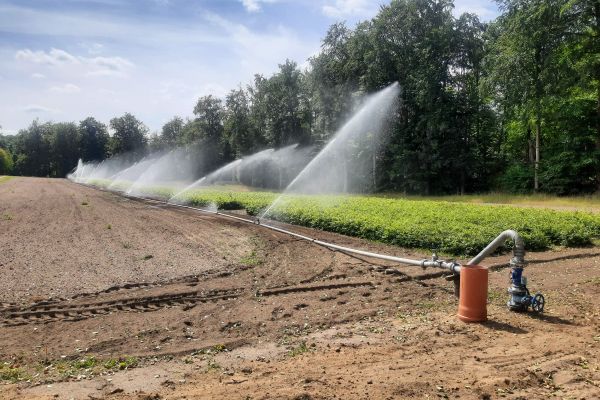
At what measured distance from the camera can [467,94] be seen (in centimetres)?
3794

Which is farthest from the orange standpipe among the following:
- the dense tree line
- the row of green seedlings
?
the dense tree line

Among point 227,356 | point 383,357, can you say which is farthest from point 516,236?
point 227,356

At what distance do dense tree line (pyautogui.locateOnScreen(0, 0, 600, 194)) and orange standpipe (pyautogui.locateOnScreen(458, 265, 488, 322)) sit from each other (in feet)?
84.6

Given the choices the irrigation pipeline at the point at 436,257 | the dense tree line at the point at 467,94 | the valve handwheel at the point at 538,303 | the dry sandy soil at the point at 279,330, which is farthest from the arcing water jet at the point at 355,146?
the valve handwheel at the point at 538,303

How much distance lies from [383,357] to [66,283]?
21.3ft

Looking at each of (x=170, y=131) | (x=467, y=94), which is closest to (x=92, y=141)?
(x=170, y=131)

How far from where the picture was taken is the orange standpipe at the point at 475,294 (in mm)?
6211

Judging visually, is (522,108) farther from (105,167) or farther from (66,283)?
(105,167)

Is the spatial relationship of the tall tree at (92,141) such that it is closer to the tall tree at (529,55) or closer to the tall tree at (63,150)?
the tall tree at (63,150)

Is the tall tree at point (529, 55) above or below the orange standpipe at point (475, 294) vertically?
above

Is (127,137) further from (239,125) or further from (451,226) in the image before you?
(451,226)

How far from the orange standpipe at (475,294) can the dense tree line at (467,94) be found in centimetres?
2579

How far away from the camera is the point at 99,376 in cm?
490

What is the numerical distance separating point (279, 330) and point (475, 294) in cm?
261
